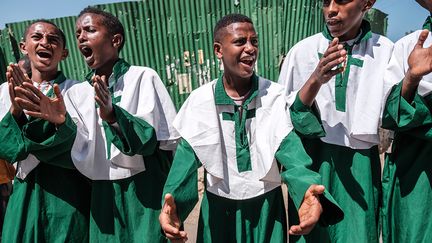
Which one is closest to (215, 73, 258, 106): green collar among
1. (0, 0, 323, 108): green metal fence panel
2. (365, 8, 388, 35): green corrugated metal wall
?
(0, 0, 323, 108): green metal fence panel

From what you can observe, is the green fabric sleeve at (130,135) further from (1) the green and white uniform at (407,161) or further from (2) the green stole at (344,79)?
(1) the green and white uniform at (407,161)

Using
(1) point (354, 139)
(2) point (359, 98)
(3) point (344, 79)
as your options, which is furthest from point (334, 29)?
(1) point (354, 139)

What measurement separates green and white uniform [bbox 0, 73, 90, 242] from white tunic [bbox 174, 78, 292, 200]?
2.44 ft

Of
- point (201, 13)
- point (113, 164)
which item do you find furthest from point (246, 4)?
point (113, 164)

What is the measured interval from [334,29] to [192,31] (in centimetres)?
500

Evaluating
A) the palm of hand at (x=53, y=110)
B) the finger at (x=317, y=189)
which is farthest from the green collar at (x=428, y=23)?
the palm of hand at (x=53, y=110)

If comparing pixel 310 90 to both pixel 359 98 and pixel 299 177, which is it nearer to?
pixel 359 98

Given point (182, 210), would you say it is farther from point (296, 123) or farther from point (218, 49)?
point (218, 49)

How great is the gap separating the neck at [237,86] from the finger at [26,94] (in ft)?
3.32

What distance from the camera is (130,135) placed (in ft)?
8.89

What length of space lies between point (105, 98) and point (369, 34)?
1.46 m

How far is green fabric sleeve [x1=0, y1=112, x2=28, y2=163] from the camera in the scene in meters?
2.83

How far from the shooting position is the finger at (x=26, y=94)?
268 cm

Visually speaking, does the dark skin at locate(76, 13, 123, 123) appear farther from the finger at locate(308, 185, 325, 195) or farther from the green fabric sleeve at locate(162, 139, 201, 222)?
the finger at locate(308, 185, 325, 195)
